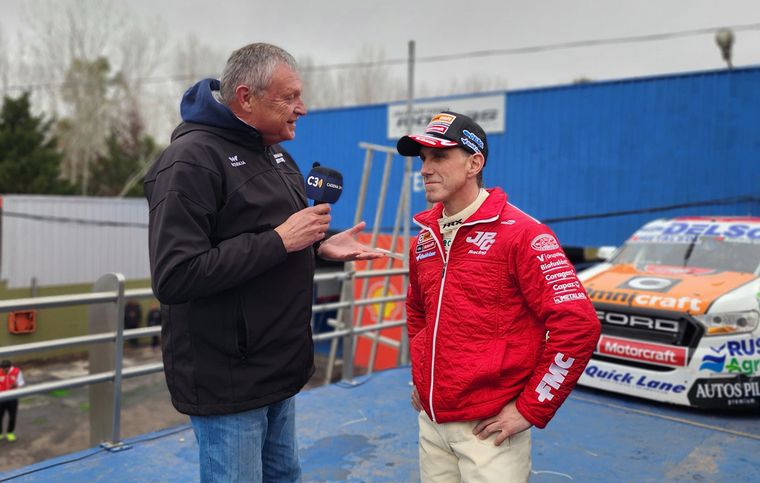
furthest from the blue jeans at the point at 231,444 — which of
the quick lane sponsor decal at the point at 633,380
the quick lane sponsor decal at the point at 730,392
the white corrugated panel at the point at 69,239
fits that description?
the white corrugated panel at the point at 69,239

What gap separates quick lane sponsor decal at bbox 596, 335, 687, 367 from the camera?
530 cm

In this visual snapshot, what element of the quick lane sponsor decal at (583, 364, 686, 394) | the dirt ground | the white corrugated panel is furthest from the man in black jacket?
the white corrugated panel

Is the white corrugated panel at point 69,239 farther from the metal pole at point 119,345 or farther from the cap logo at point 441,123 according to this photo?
the cap logo at point 441,123

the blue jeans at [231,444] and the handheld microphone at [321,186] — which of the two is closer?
the blue jeans at [231,444]

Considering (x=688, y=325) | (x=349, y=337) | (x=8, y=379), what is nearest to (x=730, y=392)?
(x=688, y=325)

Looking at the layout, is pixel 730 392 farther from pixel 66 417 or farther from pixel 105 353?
pixel 66 417

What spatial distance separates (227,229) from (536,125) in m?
12.6

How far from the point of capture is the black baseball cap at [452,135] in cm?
229

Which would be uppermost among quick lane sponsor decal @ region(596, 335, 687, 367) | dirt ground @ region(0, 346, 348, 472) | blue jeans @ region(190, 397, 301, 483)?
blue jeans @ region(190, 397, 301, 483)

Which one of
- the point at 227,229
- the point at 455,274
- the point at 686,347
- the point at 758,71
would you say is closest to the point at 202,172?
the point at 227,229

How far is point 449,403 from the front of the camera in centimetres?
227

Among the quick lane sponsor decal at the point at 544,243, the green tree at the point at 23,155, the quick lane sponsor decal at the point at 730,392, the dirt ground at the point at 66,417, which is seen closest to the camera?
the quick lane sponsor decal at the point at 544,243

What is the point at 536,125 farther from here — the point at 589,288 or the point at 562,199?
the point at 589,288

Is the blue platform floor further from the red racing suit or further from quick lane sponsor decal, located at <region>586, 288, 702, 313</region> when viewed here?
the red racing suit
